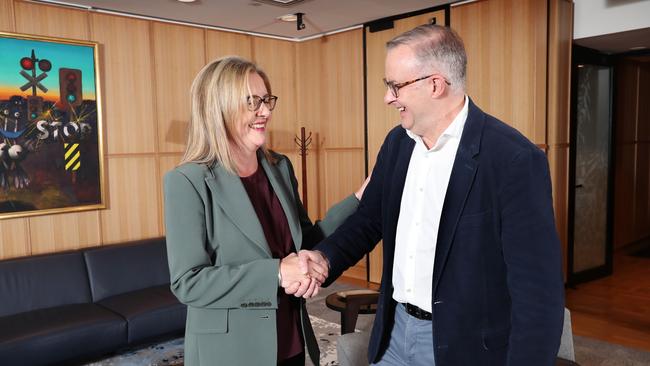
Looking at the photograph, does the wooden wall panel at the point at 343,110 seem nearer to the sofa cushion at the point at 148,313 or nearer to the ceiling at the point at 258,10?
the ceiling at the point at 258,10

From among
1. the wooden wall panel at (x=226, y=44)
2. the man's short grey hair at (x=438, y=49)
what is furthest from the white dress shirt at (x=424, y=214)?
the wooden wall panel at (x=226, y=44)

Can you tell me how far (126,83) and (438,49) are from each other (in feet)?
13.1

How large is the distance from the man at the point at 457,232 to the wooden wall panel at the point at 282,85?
4463 mm

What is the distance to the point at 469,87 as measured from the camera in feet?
16.1

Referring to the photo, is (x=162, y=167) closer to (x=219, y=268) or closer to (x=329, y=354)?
(x=329, y=354)

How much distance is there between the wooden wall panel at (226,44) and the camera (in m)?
5.49

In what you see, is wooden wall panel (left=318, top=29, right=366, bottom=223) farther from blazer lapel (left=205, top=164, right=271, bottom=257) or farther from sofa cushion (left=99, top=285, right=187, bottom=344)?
blazer lapel (left=205, top=164, right=271, bottom=257)

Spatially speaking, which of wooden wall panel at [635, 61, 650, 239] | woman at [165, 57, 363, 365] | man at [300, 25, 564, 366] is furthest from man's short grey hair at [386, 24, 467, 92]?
wooden wall panel at [635, 61, 650, 239]

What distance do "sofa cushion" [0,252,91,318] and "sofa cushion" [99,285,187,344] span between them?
0.27 m

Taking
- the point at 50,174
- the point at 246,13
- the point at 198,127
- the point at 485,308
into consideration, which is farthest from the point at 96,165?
the point at 485,308

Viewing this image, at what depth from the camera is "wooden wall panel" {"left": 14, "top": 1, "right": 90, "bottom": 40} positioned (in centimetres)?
422

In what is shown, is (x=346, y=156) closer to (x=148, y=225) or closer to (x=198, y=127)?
(x=148, y=225)

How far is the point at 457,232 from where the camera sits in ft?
4.74

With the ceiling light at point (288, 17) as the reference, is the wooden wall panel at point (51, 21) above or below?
below
